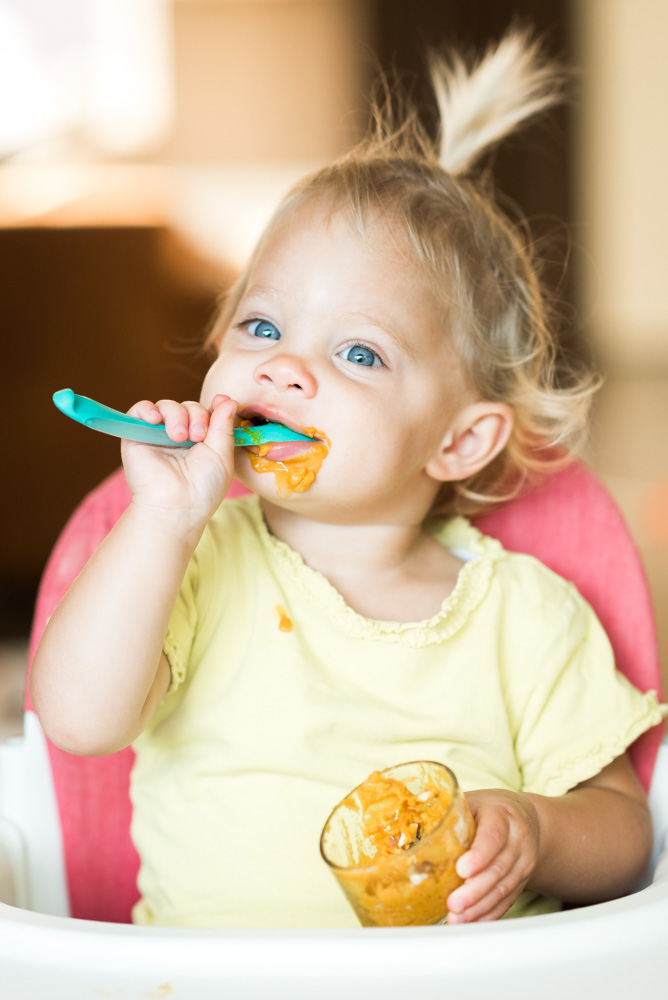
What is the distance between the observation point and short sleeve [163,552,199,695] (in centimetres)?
80

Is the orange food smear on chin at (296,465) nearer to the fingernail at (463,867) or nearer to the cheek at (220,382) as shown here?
the cheek at (220,382)

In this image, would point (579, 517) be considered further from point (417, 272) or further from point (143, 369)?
point (143, 369)

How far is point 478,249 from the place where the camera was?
0.99 metres

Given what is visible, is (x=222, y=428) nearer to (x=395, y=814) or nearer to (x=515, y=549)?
(x=395, y=814)

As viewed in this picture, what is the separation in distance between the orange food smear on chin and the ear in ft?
0.58

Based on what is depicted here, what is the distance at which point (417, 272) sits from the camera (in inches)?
35.8

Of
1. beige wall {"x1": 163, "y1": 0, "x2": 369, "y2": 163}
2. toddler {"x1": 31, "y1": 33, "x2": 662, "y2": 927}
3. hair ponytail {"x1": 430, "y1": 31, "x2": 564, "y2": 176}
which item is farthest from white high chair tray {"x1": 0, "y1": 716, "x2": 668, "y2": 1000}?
beige wall {"x1": 163, "y1": 0, "x2": 369, "y2": 163}

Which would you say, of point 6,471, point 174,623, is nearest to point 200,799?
point 174,623

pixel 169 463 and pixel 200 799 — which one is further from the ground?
pixel 169 463

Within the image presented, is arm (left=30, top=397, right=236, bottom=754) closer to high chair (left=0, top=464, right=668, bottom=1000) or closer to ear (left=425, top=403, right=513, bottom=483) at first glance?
high chair (left=0, top=464, right=668, bottom=1000)

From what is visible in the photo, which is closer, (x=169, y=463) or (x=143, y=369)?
(x=169, y=463)

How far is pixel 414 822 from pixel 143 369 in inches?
93.3

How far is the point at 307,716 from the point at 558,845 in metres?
0.21

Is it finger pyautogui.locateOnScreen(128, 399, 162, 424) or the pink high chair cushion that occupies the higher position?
finger pyautogui.locateOnScreen(128, 399, 162, 424)
